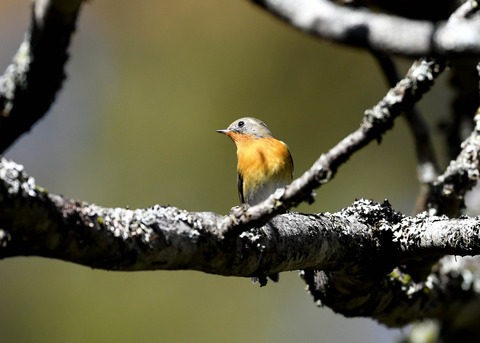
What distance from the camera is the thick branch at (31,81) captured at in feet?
10.1

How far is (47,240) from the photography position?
1.63 metres

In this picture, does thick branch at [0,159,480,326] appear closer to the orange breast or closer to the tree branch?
the tree branch

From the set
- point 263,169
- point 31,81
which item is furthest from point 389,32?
point 263,169

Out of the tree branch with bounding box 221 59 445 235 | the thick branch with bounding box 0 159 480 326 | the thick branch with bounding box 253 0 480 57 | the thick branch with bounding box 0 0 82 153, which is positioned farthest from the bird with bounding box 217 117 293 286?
the thick branch with bounding box 253 0 480 57

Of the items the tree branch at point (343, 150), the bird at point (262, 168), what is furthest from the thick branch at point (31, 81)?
the bird at point (262, 168)

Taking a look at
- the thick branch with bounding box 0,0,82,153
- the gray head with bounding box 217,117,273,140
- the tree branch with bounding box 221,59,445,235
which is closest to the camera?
the tree branch with bounding box 221,59,445,235

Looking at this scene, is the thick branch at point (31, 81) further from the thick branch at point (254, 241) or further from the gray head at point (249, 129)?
the gray head at point (249, 129)

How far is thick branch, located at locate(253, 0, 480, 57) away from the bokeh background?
5.24 meters

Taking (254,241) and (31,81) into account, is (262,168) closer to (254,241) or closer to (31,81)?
(31,81)

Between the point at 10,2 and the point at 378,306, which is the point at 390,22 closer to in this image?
the point at 378,306

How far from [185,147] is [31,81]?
4.22 meters

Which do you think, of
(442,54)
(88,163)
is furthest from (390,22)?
(88,163)

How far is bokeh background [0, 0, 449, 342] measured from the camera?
23.8 feet

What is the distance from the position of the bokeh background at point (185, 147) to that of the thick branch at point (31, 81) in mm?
3840
